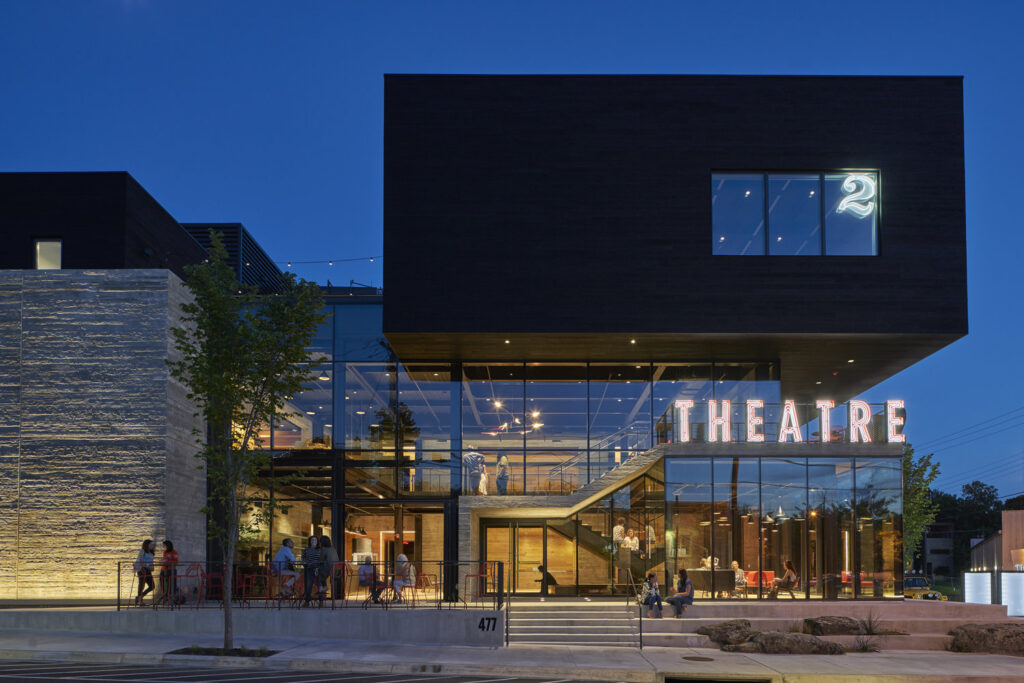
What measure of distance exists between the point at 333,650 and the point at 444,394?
11.5 metres

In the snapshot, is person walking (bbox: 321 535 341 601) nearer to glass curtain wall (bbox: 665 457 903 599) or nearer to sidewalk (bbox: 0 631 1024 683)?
sidewalk (bbox: 0 631 1024 683)

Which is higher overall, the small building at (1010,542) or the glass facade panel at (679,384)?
the glass facade panel at (679,384)

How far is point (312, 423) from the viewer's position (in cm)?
2908

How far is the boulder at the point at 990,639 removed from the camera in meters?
22.0

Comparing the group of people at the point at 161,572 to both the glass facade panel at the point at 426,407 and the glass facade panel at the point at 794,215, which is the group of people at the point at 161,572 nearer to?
the glass facade panel at the point at 426,407

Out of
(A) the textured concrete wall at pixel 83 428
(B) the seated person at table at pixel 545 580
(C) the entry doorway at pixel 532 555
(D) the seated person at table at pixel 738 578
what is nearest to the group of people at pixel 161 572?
(A) the textured concrete wall at pixel 83 428

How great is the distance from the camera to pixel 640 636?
2133cm

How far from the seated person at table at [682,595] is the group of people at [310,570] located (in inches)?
339

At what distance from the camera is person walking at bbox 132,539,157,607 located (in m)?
22.7

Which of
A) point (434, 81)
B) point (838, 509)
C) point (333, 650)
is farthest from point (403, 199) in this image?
point (838, 509)

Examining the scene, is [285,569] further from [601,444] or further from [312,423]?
[601,444]

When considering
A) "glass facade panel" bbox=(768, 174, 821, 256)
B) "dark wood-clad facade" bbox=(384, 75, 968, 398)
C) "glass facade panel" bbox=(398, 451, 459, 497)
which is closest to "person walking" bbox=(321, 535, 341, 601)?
"glass facade panel" bbox=(398, 451, 459, 497)

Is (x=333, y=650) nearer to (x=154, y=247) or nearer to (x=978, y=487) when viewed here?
(x=154, y=247)

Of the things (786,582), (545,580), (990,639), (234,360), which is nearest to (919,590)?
(786,582)
